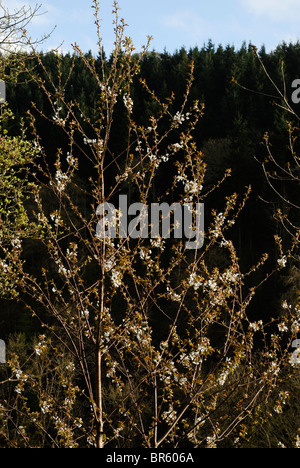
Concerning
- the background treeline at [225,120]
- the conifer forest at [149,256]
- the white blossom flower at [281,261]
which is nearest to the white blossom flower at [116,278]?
the conifer forest at [149,256]

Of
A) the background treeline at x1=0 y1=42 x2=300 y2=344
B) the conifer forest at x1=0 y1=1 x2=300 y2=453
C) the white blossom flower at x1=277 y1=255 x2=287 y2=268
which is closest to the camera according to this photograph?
the conifer forest at x1=0 y1=1 x2=300 y2=453

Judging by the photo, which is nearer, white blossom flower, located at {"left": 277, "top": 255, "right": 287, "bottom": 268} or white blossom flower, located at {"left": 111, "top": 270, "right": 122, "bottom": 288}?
white blossom flower, located at {"left": 111, "top": 270, "right": 122, "bottom": 288}

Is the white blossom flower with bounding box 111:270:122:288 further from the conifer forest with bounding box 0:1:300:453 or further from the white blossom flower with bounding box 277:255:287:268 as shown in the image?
the white blossom flower with bounding box 277:255:287:268

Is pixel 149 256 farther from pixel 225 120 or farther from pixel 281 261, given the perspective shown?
pixel 225 120

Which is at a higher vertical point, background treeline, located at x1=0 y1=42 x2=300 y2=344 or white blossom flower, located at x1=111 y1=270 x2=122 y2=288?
background treeline, located at x1=0 y1=42 x2=300 y2=344

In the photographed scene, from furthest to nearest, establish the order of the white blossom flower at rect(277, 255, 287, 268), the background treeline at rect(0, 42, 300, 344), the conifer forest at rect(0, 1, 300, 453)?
the background treeline at rect(0, 42, 300, 344) < the white blossom flower at rect(277, 255, 287, 268) < the conifer forest at rect(0, 1, 300, 453)

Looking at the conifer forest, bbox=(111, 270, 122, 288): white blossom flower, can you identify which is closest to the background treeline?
the conifer forest

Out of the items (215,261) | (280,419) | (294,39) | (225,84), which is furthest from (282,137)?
(294,39)

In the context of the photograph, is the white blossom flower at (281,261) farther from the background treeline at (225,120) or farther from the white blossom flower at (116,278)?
the background treeline at (225,120)

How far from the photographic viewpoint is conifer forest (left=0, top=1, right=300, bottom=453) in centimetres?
307

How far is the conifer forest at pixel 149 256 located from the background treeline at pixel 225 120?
170 millimetres

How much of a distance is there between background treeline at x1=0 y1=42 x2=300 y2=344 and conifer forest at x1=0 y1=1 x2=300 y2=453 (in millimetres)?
170

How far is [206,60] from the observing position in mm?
47281
